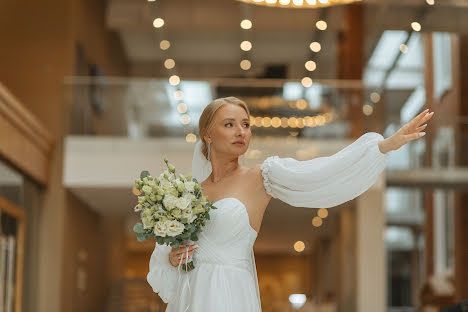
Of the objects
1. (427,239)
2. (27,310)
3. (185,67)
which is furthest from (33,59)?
(427,239)

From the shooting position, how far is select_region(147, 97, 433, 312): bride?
3105 millimetres

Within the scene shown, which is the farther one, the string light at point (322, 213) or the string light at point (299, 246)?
the string light at point (299, 246)

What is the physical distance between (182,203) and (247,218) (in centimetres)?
27

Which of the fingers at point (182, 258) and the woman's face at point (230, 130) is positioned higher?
the woman's face at point (230, 130)

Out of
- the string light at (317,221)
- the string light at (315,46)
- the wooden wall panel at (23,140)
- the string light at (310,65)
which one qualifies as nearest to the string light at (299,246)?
the string light at (317,221)

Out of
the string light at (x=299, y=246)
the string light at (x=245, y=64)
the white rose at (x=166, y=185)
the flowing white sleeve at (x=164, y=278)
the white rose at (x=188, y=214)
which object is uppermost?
the string light at (x=245, y=64)

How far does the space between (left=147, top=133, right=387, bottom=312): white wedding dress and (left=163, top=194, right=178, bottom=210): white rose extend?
0.62ft

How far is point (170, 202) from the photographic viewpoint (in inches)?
124

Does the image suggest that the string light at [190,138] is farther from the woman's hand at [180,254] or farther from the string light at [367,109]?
the woman's hand at [180,254]

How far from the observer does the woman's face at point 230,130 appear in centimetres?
331

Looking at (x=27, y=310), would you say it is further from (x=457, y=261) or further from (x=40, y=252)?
(x=457, y=261)

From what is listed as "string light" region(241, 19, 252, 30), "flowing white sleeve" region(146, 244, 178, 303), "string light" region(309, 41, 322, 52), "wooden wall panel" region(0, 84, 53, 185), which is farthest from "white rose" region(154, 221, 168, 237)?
"string light" region(309, 41, 322, 52)

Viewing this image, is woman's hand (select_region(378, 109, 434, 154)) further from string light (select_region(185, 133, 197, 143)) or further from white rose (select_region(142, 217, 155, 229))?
string light (select_region(185, 133, 197, 143))

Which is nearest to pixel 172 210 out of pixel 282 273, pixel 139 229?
pixel 139 229
